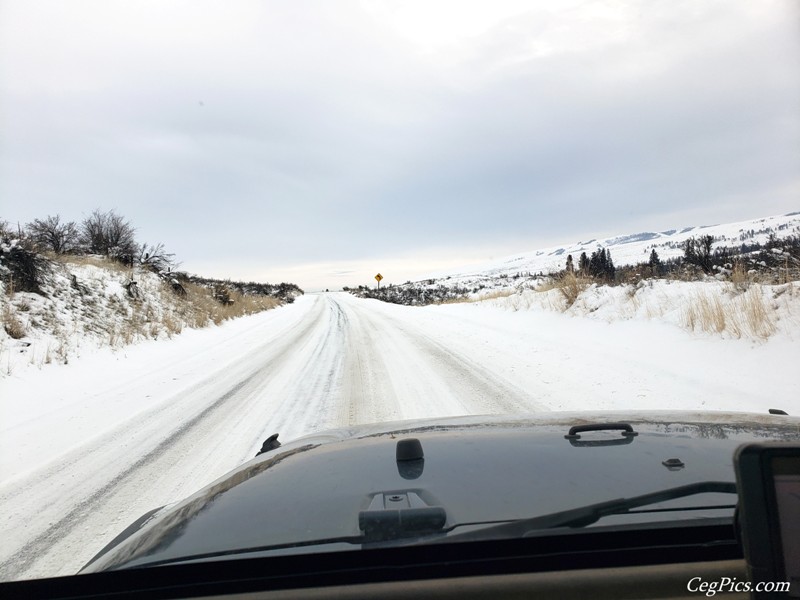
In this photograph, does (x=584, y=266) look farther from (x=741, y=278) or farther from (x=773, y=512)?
(x=773, y=512)

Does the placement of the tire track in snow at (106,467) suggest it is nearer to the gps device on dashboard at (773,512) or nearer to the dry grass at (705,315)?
the gps device on dashboard at (773,512)

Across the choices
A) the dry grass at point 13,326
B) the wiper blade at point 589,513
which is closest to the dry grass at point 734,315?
the wiper blade at point 589,513

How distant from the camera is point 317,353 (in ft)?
33.8

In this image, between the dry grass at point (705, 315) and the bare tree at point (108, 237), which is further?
the bare tree at point (108, 237)

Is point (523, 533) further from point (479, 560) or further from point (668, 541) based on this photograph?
point (668, 541)

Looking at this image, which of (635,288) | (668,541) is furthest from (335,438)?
(635,288)

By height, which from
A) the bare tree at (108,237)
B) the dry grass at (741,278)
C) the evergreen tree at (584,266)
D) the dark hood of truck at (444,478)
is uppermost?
the bare tree at (108,237)

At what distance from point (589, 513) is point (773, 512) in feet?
2.31

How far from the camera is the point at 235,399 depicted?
6254 millimetres

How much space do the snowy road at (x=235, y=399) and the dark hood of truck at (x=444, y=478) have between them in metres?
1.52

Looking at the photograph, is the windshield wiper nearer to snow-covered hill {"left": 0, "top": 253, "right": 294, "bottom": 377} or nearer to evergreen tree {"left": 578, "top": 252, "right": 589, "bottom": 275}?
snow-covered hill {"left": 0, "top": 253, "right": 294, "bottom": 377}

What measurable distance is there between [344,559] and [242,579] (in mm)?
295

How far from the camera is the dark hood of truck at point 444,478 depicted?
150cm

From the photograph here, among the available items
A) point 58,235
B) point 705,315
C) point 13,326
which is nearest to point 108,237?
point 58,235
